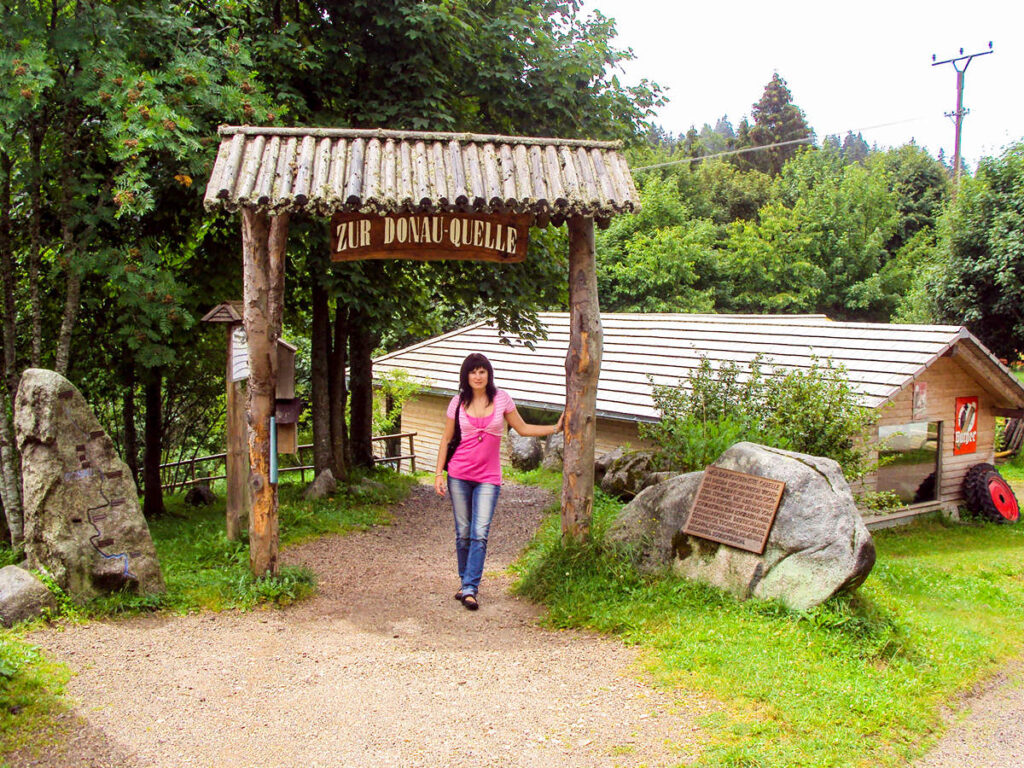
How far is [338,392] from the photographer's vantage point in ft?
42.1

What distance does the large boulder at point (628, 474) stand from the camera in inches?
495

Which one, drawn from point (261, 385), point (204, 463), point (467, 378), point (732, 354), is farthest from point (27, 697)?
point (204, 463)

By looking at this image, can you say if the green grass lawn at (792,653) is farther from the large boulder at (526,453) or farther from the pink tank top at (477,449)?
the large boulder at (526,453)

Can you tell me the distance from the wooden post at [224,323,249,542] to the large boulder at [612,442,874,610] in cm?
383

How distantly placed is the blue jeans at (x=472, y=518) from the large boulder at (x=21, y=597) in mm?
3028

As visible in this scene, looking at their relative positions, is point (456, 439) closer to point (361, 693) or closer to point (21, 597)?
point (361, 693)

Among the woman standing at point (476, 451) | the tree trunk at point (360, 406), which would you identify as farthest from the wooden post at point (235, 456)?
the tree trunk at point (360, 406)

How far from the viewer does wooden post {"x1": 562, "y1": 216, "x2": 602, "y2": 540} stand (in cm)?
725

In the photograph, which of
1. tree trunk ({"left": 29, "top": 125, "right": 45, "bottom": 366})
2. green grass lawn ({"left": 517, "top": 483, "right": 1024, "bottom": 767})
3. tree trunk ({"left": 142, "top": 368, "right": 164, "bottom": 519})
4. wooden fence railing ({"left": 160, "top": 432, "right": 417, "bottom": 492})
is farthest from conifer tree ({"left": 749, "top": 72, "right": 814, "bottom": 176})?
tree trunk ({"left": 29, "top": 125, "right": 45, "bottom": 366})

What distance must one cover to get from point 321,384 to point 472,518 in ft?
19.9

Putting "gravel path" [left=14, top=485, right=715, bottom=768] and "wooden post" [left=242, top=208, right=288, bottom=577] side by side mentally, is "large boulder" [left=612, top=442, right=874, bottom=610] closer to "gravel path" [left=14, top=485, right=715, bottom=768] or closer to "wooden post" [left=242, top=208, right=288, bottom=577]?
"gravel path" [left=14, top=485, right=715, bottom=768]

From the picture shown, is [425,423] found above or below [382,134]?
below

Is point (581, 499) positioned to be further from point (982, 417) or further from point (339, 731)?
point (982, 417)

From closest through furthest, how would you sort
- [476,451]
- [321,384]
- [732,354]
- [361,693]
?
[361,693] → [476,451] → [321,384] → [732,354]
